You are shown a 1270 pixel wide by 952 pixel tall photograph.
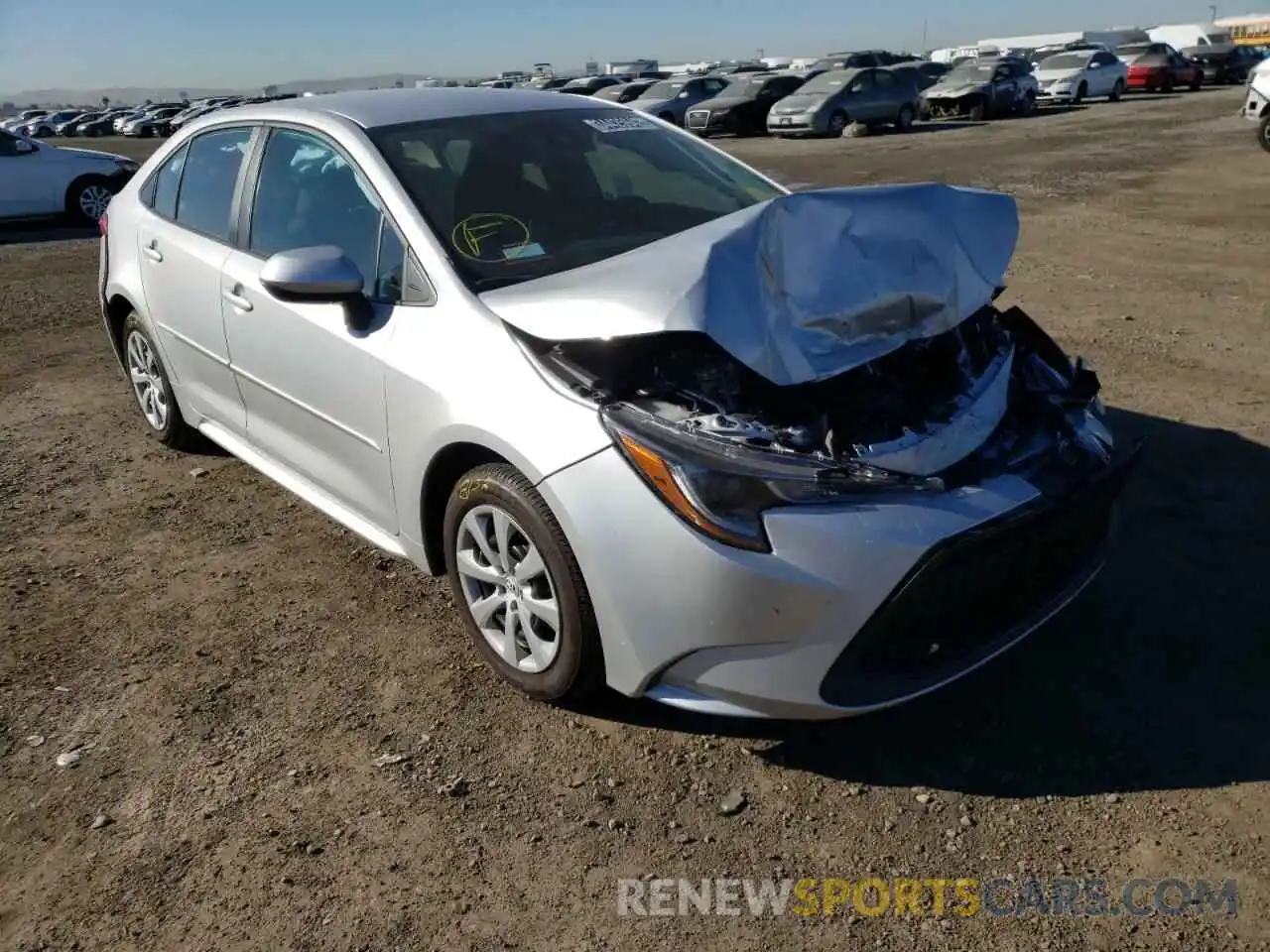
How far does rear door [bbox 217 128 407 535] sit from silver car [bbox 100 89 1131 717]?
0.01 m

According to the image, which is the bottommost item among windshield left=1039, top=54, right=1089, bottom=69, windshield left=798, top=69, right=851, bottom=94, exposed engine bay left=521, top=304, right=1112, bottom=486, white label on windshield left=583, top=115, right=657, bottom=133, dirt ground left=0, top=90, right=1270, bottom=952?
windshield left=1039, top=54, right=1089, bottom=69

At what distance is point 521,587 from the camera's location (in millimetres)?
2967

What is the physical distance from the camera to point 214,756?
299 centimetres

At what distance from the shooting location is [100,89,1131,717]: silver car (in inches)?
99.3

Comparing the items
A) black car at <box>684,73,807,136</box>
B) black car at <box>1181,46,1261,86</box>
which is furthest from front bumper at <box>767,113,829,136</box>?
black car at <box>1181,46,1261,86</box>

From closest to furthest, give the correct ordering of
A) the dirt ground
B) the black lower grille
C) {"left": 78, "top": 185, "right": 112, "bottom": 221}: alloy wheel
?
the dirt ground, the black lower grille, {"left": 78, "top": 185, "right": 112, "bottom": 221}: alloy wheel

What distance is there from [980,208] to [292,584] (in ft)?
9.15

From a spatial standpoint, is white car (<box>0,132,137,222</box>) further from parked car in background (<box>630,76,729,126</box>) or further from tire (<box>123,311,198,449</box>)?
parked car in background (<box>630,76,729,126</box>)

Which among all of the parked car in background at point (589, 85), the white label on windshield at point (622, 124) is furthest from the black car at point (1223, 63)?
the white label on windshield at point (622, 124)

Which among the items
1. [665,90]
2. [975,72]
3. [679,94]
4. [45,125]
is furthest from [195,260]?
[45,125]

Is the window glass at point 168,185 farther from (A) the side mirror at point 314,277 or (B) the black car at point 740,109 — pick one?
(B) the black car at point 740,109

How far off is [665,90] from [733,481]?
1158 inches

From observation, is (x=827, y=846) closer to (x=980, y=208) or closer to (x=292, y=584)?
(x=980, y=208)

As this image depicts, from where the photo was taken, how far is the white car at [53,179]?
13.3m
